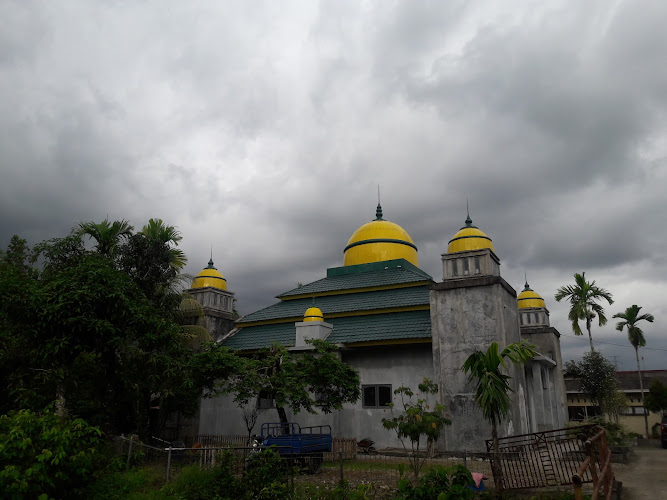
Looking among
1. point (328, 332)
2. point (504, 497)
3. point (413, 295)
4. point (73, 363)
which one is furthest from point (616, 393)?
point (73, 363)

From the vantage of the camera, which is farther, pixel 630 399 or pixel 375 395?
pixel 630 399

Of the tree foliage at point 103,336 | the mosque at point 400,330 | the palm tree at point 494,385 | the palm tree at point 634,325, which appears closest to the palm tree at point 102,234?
the tree foliage at point 103,336

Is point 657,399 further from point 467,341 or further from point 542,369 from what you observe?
point 467,341

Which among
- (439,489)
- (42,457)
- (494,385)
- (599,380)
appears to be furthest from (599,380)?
(42,457)

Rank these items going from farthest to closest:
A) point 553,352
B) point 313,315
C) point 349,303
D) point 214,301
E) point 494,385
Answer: point 553,352
point 214,301
point 349,303
point 313,315
point 494,385

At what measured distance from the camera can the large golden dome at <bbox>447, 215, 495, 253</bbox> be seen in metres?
21.1

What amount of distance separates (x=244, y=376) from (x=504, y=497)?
9.11 m

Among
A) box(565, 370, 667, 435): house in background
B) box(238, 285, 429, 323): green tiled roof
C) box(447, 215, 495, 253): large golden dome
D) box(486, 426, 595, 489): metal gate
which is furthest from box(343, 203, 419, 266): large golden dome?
box(565, 370, 667, 435): house in background

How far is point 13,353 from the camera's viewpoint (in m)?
15.8

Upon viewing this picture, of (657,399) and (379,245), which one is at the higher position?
(379,245)

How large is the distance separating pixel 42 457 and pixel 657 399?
A: 135 feet

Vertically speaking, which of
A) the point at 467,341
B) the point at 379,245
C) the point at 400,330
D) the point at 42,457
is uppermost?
the point at 379,245

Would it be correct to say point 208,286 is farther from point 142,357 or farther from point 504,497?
point 504,497

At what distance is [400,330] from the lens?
19.9 meters
